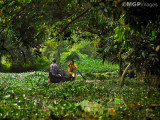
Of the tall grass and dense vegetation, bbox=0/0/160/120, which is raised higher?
dense vegetation, bbox=0/0/160/120

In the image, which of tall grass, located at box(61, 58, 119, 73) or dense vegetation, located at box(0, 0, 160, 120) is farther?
tall grass, located at box(61, 58, 119, 73)

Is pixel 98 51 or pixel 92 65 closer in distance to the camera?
pixel 98 51

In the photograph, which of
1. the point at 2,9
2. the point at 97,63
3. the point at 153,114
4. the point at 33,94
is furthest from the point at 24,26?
the point at 97,63

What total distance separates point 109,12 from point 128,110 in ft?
8.05

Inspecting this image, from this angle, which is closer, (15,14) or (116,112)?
Answer: (116,112)

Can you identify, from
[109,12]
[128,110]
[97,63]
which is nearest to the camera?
[109,12]

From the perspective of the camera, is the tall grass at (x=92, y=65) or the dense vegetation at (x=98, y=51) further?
the tall grass at (x=92, y=65)

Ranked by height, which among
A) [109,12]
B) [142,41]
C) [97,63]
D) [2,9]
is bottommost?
[97,63]

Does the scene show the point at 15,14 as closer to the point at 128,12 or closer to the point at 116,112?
the point at 128,12

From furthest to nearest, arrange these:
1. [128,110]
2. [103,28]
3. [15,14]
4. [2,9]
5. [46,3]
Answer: [103,28]
[46,3]
[15,14]
[2,9]
[128,110]

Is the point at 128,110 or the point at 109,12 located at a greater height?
the point at 109,12

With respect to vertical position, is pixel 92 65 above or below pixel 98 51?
below

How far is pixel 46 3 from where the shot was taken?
388 inches

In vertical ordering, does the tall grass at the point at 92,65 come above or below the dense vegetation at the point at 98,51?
below
